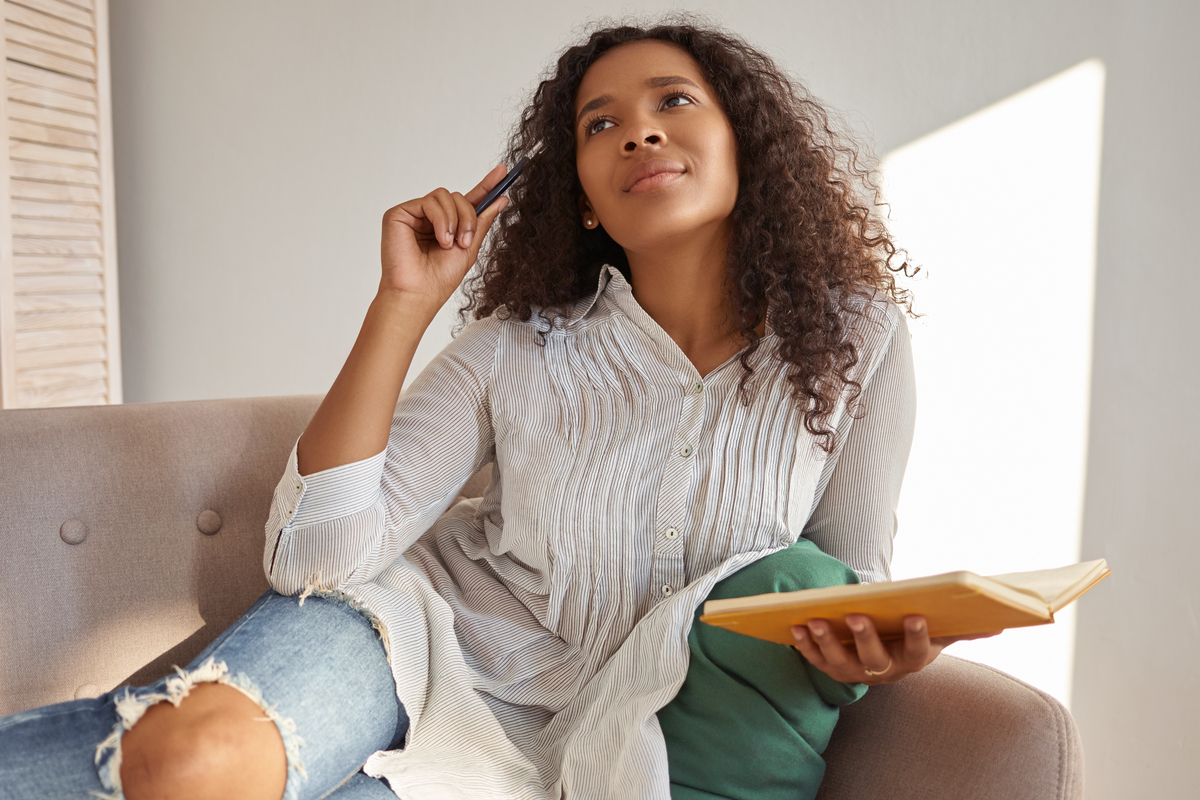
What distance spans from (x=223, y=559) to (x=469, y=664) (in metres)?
0.40

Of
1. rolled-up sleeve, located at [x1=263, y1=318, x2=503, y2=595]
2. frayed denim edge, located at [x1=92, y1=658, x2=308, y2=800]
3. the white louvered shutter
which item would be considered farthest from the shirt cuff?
the white louvered shutter

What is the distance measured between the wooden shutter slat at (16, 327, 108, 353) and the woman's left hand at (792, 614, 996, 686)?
5.86 ft

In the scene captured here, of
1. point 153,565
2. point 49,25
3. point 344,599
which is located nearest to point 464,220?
point 344,599

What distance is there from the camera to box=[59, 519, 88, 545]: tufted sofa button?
1135 millimetres

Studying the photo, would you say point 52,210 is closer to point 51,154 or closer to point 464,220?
point 51,154

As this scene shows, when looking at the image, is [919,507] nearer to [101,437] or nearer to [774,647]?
[774,647]

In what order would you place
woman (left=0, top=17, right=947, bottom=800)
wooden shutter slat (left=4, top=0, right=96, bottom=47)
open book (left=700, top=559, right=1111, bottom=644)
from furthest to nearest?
1. wooden shutter slat (left=4, top=0, right=96, bottom=47)
2. woman (left=0, top=17, right=947, bottom=800)
3. open book (left=700, top=559, right=1111, bottom=644)

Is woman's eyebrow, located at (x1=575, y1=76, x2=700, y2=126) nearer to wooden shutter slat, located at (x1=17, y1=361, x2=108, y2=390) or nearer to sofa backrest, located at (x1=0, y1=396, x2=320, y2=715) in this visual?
sofa backrest, located at (x1=0, y1=396, x2=320, y2=715)

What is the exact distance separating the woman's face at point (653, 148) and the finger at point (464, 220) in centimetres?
19

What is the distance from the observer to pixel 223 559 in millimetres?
1226

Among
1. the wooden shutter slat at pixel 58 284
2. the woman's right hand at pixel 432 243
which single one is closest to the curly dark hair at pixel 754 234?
the woman's right hand at pixel 432 243

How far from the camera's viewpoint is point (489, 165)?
201 centimetres

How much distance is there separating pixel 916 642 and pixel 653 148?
72 cm

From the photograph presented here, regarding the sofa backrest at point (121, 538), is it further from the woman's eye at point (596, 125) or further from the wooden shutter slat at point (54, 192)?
the wooden shutter slat at point (54, 192)
